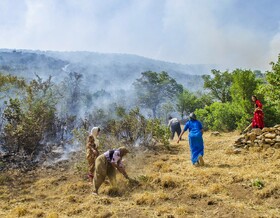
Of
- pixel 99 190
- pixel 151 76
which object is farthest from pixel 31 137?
pixel 151 76

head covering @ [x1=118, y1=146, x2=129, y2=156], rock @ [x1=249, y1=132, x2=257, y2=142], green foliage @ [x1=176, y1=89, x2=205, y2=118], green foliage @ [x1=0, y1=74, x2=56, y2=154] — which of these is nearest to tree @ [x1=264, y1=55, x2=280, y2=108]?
rock @ [x1=249, y1=132, x2=257, y2=142]

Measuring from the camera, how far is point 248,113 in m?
13.7

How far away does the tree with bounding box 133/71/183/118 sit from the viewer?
3606 centimetres

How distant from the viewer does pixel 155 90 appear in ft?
119

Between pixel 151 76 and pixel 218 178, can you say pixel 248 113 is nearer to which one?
pixel 218 178

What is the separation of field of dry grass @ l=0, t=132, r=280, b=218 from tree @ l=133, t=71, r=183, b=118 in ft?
89.0

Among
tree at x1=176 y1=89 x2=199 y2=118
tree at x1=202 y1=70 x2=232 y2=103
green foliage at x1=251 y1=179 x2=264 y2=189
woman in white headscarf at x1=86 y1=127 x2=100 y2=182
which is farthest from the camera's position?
tree at x1=176 y1=89 x2=199 y2=118

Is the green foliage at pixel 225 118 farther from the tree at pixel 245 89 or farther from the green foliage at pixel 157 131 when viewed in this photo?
the green foliage at pixel 157 131

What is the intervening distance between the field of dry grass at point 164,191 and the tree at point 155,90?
2714cm

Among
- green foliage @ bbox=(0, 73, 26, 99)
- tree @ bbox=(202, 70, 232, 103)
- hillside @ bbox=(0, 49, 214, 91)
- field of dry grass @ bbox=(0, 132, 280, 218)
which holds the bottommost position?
field of dry grass @ bbox=(0, 132, 280, 218)

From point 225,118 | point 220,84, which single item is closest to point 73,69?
point 220,84

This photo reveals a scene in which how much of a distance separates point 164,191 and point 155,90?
30.2 m

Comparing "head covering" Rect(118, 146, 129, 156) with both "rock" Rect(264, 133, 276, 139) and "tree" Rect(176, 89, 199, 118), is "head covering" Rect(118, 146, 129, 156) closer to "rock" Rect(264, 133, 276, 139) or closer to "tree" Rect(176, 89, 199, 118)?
"rock" Rect(264, 133, 276, 139)

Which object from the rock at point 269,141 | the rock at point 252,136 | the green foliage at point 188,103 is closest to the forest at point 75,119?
the rock at point 252,136
